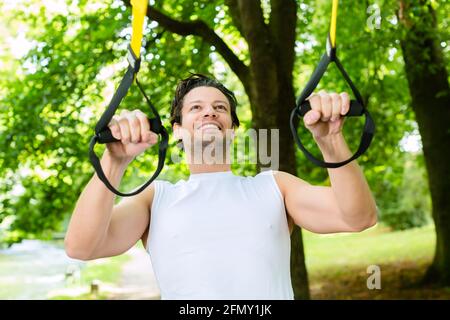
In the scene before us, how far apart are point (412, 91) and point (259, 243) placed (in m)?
7.22

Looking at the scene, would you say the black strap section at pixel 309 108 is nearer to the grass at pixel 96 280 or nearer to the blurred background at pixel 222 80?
the blurred background at pixel 222 80

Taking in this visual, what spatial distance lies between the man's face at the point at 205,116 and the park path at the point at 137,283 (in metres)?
8.11

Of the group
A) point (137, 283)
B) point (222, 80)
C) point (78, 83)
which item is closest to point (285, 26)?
point (222, 80)

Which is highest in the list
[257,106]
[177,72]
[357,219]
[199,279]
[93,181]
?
[177,72]

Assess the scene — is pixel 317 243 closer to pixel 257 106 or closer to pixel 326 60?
pixel 257 106

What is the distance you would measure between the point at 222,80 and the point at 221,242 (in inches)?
251

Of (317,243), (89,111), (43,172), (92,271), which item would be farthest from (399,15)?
(317,243)

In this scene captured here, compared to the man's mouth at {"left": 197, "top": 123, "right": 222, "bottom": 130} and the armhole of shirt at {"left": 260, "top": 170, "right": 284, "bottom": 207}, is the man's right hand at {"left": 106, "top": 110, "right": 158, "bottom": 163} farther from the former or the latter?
the armhole of shirt at {"left": 260, "top": 170, "right": 284, "bottom": 207}

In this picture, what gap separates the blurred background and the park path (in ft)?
1.84

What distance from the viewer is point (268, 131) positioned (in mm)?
5309

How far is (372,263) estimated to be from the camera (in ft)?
43.2

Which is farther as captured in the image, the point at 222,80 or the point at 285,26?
the point at 222,80

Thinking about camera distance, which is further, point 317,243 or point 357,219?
point 317,243

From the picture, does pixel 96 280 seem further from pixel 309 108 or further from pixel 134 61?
pixel 309 108
